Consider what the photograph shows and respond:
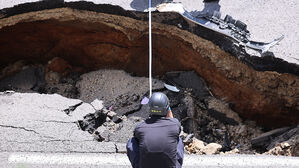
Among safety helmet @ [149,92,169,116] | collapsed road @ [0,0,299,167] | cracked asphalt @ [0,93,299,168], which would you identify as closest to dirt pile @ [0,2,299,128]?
collapsed road @ [0,0,299,167]

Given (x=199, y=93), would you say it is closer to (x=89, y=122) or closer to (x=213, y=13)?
(x=213, y=13)

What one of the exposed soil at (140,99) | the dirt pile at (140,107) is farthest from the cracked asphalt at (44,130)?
the exposed soil at (140,99)

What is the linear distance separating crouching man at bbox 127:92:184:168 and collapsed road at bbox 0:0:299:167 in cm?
98

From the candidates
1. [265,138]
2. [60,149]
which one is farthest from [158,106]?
[265,138]

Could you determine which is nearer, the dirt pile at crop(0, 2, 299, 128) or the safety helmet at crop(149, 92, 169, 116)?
the safety helmet at crop(149, 92, 169, 116)

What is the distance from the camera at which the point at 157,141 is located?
9.15 ft

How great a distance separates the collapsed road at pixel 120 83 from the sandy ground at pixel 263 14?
0.15 meters

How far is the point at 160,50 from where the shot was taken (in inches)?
205

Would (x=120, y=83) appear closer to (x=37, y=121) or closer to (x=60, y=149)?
(x=37, y=121)

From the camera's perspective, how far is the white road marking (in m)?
3.68

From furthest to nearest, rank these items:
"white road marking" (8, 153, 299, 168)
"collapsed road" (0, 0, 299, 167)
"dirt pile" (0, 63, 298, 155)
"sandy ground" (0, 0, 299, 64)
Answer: "sandy ground" (0, 0, 299, 64), "dirt pile" (0, 63, 298, 155), "collapsed road" (0, 0, 299, 167), "white road marking" (8, 153, 299, 168)

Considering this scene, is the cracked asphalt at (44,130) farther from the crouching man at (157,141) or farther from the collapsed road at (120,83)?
the crouching man at (157,141)

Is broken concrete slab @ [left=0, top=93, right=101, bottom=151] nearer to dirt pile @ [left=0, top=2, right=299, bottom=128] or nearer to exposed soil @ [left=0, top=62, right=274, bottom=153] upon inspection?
exposed soil @ [left=0, top=62, right=274, bottom=153]

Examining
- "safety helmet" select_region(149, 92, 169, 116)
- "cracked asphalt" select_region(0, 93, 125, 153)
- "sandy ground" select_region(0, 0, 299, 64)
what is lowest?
"cracked asphalt" select_region(0, 93, 125, 153)
